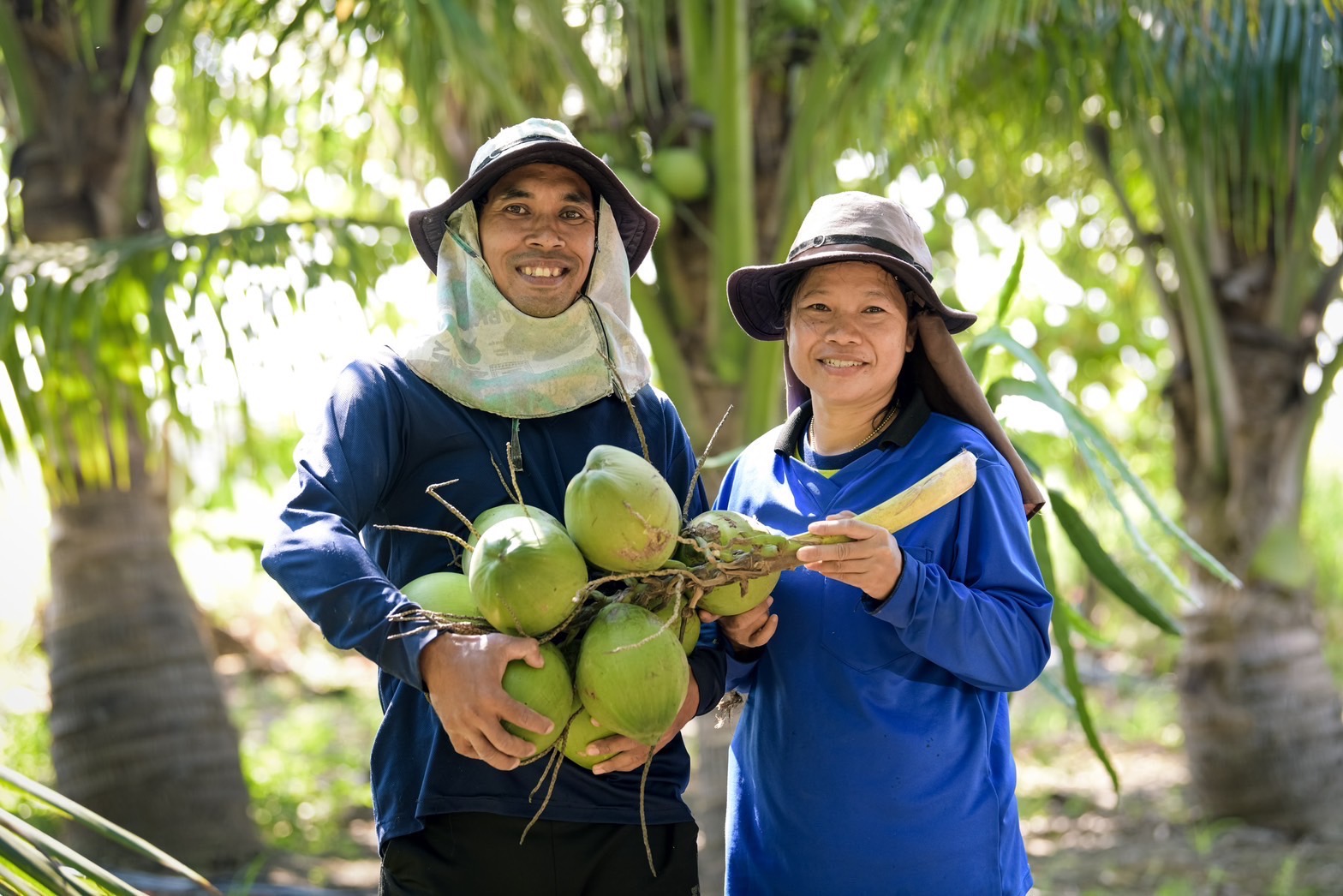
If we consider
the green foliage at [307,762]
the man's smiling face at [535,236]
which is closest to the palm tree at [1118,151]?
the man's smiling face at [535,236]

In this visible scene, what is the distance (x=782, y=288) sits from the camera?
2242 mm

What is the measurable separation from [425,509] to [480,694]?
458 mm

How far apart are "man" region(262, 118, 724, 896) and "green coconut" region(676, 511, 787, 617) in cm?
19

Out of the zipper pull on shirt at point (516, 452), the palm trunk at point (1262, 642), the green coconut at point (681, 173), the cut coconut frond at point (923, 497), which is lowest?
the palm trunk at point (1262, 642)

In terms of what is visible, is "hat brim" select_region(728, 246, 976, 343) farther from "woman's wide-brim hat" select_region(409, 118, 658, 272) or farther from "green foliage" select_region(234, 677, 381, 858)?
"green foliage" select_region(234, 677, 381, 858)

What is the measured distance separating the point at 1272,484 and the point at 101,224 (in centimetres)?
464

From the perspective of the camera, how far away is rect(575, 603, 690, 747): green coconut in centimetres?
167

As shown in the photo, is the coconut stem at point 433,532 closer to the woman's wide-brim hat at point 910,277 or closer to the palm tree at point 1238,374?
the woman's wide-brim hat at point 910,277

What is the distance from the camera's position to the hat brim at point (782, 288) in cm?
202

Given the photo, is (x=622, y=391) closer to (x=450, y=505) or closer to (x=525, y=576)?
(x=450, y=505)

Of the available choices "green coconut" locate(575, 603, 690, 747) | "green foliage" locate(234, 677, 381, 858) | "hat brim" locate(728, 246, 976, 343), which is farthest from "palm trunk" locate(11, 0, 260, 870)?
"green coconut" locate(575, 603, 690, 747)

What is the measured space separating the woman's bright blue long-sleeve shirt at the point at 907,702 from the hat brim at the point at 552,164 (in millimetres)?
598

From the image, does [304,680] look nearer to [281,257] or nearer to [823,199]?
[281,257]

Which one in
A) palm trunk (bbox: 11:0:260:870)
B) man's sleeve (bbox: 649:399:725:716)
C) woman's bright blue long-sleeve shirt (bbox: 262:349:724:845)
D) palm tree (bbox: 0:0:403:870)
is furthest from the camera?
palm trunk (bbox: 11:0:260:870)
